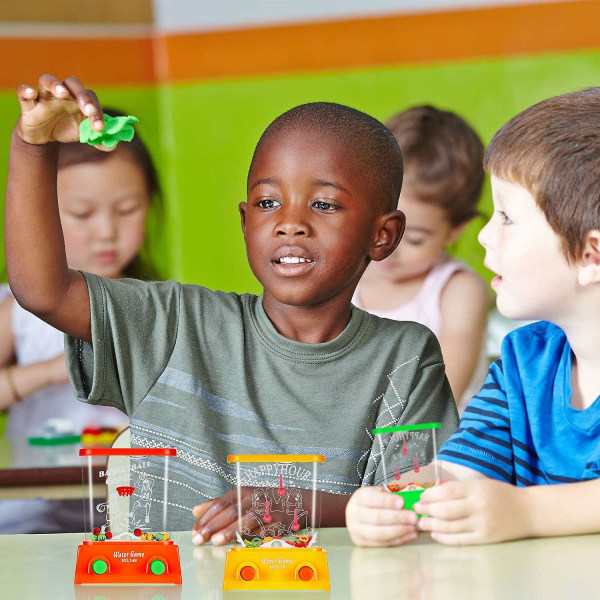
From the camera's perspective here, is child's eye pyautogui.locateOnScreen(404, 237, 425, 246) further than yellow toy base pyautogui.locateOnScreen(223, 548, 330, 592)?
Yes

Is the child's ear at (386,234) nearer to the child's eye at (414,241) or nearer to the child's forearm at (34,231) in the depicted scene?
the child's forearm at (34,231)

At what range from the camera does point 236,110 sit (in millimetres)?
3102

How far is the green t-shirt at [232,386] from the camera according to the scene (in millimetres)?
1114

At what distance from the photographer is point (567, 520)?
0.85m

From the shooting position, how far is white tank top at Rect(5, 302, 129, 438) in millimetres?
2914

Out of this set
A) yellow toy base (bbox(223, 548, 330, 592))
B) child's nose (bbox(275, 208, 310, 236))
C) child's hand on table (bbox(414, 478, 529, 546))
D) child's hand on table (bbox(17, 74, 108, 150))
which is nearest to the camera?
yellow toy base (bbox(223, 548, 330, 592))

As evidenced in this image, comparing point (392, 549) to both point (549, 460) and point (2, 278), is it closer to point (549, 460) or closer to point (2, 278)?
point (549, 460)

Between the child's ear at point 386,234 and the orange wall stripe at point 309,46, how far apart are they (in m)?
1.97

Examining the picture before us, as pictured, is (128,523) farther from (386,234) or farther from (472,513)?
(386,234)

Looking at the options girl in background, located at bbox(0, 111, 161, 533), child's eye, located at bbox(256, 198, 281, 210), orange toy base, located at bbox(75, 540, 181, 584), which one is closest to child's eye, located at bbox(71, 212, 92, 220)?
girl in background, located at bbox(0, 111, 161, 533)

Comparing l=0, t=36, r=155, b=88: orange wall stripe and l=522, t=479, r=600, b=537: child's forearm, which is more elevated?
l=0, t=36, r=155, b=88: orange wall stripe

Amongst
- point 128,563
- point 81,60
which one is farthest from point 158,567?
point 81,60

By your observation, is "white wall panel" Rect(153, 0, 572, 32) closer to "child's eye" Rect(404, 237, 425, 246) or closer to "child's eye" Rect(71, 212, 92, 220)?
"child's eye" Rect(71, 212, 92, 220)

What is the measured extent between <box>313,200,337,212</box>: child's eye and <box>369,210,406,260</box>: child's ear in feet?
0.28
